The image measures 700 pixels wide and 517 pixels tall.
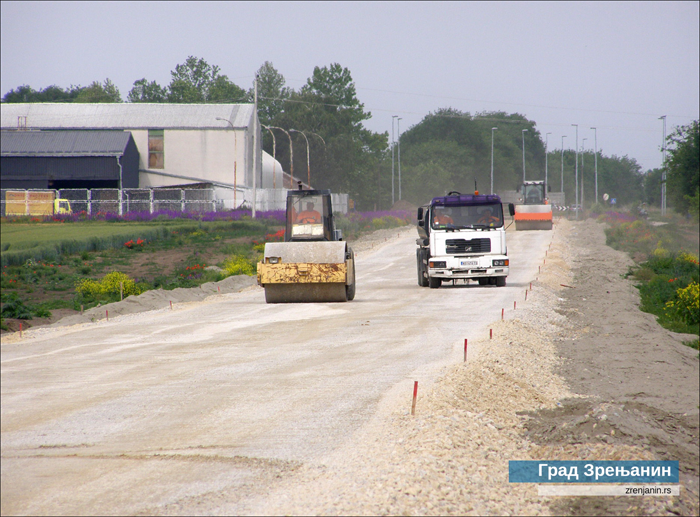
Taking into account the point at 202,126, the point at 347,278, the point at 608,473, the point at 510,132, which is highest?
the point at 510,132

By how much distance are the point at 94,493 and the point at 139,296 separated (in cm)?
1474

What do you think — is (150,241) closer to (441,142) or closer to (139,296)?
(139,296)

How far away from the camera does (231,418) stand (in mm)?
8672

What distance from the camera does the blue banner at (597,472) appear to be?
7.05 meters

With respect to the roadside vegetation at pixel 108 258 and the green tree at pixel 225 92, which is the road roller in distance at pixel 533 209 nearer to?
the roadside vegetation at pixel 108 258

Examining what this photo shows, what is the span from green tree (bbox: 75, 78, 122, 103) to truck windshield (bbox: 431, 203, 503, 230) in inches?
3839

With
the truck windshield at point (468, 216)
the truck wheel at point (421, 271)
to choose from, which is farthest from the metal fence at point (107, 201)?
the truck windshield at point (468, 216)

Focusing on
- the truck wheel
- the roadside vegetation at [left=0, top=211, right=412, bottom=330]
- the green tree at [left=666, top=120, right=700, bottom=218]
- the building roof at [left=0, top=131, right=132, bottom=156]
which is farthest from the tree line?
the truck wheel

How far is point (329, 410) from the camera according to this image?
923 centimetres

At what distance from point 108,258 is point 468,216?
15.6 meters

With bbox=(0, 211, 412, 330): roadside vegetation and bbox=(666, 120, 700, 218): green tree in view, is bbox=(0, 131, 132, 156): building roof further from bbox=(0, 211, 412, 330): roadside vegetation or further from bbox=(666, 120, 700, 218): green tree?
bbox=(666, 120, 700, 218): green tree

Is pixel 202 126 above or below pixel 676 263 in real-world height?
above

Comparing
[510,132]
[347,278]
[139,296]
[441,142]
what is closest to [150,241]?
[139,296]

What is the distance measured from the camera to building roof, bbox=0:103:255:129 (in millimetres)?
65375
